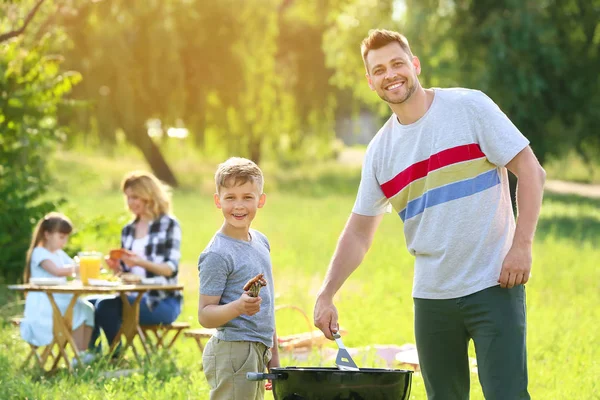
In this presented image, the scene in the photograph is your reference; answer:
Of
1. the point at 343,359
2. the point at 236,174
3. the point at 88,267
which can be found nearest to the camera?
the point at 343,359

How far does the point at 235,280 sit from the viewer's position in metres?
4.20

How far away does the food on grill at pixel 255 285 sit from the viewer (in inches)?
150

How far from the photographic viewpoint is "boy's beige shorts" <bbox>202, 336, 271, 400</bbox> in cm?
418

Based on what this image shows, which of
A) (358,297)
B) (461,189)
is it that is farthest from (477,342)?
(358,297)

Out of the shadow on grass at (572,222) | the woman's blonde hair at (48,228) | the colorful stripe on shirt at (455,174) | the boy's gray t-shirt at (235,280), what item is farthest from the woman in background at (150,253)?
the shadow on grass at (572,222)

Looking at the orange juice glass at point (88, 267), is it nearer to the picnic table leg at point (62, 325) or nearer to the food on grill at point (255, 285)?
the picnic table leg at point (62, 325)

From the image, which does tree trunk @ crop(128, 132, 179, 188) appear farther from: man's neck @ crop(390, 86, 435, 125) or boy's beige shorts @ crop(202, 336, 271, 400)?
man's neck @ crop(390, 86, 435, 125)

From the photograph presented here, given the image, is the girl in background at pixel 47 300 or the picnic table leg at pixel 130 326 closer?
the picnic table leg at pixel 130 326

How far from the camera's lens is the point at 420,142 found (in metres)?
4.02

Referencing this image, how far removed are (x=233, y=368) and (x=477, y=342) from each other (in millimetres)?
972

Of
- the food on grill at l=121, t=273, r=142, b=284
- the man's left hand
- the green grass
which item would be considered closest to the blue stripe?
the man's left hand

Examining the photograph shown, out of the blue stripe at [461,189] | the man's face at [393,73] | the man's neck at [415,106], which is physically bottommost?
the blue stripe at [461,189]

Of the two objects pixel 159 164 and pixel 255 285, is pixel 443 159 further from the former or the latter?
pixel 159 164

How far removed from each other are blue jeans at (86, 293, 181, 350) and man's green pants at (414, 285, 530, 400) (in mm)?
3722
